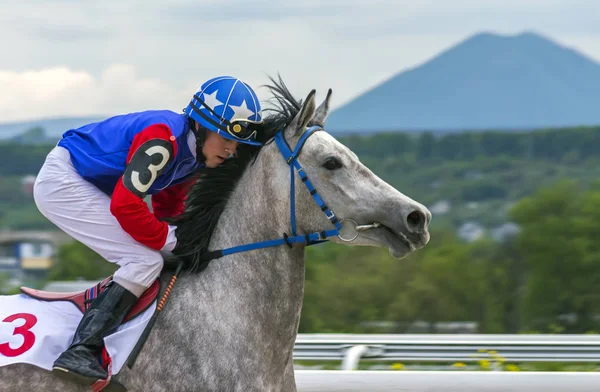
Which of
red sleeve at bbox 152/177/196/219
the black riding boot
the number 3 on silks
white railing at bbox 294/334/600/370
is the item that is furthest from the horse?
white railing at bbox 294/334/600/370

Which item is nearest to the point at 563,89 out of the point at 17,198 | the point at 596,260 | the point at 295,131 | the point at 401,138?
the point at 401,138

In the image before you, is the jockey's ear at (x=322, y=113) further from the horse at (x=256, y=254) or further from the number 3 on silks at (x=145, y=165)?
the number 3 on silks at (x=145, y=165)

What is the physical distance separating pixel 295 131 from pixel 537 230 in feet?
104

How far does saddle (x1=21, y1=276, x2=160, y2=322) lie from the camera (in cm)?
366

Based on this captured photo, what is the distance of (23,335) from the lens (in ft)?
12.0

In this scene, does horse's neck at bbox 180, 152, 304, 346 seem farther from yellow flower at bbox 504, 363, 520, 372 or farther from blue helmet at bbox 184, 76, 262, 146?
yellow flower at bbox 504, 363, 520, 372

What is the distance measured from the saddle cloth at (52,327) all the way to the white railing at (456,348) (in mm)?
2373

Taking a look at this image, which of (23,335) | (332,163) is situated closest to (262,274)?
(332,163)

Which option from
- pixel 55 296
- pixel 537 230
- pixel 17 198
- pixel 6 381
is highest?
pixel 537 230

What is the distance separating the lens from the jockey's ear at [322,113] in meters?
3.84

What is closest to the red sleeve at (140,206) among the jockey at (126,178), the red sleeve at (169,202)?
the jockey at (126,178)

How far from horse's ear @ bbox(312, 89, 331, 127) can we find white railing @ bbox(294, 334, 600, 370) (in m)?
2.27

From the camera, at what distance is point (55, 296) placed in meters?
3.84

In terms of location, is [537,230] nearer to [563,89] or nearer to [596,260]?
[596,260]
